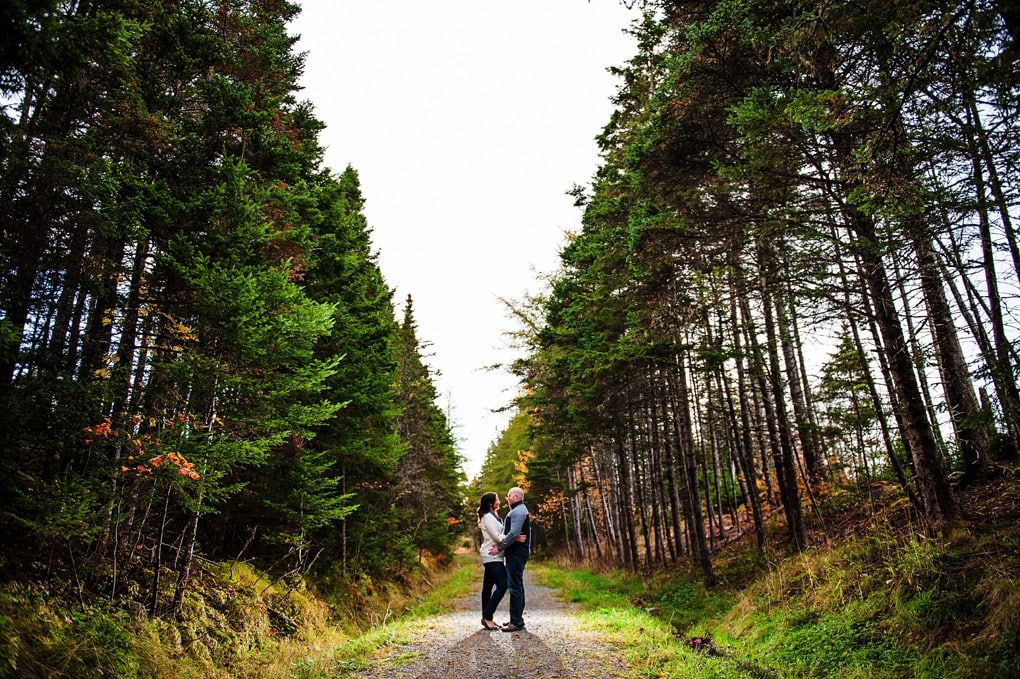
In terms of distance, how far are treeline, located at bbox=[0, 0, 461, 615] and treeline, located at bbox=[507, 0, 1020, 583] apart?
21.7 ft

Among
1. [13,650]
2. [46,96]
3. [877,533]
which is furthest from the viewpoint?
[877,533]

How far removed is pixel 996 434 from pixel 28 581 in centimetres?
1443

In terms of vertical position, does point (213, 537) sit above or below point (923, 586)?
above

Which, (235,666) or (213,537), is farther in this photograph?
(213,537)

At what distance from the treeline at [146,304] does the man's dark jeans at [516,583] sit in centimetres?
375

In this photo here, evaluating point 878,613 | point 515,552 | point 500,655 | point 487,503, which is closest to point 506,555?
point 515,552

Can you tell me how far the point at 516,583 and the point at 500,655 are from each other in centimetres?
156

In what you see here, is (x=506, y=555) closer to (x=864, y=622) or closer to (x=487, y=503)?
(x=487, y=503)

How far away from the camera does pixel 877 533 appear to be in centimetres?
790

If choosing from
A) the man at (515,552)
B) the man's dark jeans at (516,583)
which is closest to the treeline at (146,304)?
the man at (515,552)

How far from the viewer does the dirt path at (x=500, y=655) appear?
5.05 metres

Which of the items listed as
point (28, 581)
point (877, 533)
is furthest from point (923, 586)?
point (28, 581)

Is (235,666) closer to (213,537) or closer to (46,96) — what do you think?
(213,537)

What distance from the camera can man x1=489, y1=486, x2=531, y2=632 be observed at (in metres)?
7.15
